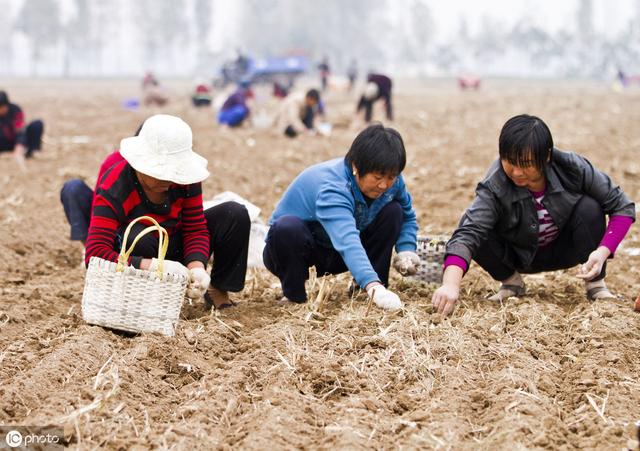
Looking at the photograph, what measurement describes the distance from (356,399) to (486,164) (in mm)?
6609

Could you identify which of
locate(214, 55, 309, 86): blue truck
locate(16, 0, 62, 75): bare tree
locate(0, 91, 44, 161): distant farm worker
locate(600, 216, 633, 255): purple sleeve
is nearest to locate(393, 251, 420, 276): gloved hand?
locate(600, 216, 633, 255): purple sleeve

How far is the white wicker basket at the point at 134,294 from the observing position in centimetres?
338

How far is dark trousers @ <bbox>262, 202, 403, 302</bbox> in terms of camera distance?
3887 millimetres

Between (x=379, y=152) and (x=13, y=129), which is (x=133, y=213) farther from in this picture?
(x=13, y=129)

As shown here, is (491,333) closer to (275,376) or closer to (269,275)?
(275,376)

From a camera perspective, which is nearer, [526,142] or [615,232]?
[526,142]

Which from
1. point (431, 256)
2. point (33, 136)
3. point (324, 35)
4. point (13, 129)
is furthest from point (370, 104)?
point (324, 35)

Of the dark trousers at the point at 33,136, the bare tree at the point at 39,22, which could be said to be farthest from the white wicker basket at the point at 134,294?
the bare tree at the point at 39,22

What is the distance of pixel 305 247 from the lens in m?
3.95

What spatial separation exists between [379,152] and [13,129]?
274 inches

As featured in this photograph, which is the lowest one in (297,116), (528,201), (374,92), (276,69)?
(276,69)

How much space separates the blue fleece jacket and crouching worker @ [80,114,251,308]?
0.29 m

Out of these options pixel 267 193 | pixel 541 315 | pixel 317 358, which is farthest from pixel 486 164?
pixel 317 358

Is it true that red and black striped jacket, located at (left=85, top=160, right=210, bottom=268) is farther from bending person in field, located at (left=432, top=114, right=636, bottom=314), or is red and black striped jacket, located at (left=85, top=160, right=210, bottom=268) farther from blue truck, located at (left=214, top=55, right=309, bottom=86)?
blue truck, located at (left=214, top=55, right=309, bottom=86)
